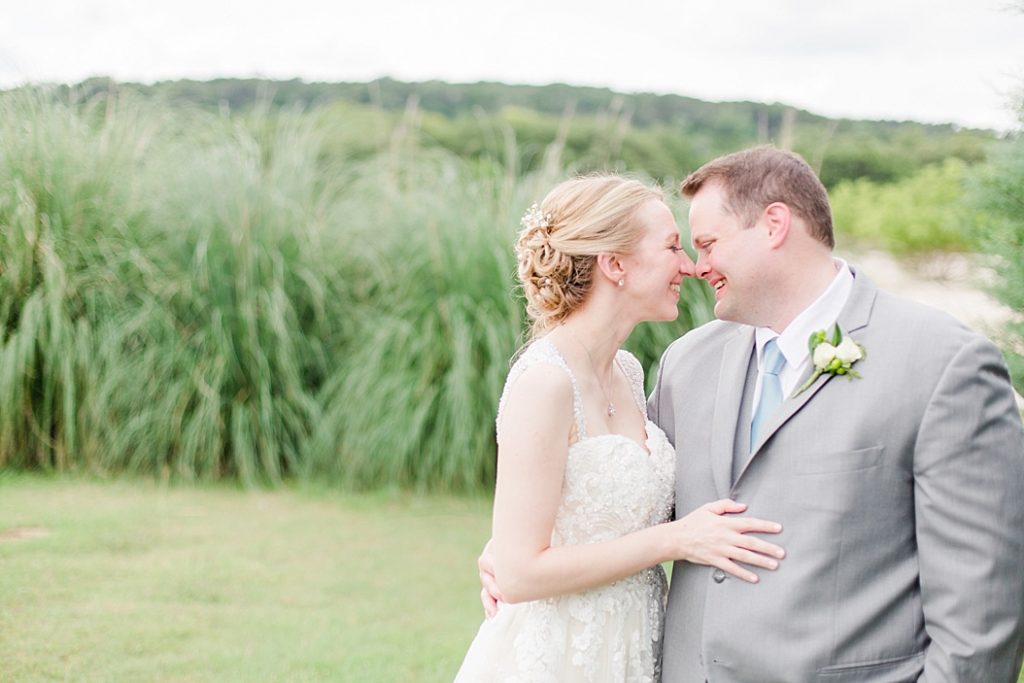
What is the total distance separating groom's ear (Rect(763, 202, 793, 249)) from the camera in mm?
2443

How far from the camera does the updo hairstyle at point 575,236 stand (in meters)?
2.70

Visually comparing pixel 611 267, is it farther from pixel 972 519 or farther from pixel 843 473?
pixel 972 519

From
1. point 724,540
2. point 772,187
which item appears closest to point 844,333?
point 772,187

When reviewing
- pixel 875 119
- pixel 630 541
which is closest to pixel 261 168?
pixel 630 541

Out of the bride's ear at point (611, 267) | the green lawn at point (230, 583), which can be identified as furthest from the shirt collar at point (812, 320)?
the green lawn at point (230, 583)

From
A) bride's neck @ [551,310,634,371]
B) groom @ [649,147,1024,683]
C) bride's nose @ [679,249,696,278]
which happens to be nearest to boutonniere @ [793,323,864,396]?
groom @ [649,147,1024,683]

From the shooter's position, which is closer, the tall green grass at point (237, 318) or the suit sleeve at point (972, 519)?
the suit sleeve at point (972, 519)

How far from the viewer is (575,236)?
271 cm

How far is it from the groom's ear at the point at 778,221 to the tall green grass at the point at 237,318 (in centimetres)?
425

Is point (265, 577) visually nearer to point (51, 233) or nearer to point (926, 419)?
point (51, 233)

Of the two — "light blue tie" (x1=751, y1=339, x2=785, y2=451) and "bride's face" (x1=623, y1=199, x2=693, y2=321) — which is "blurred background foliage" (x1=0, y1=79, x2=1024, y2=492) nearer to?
"bride's face" (x1=623, y1=199, x2=693, y2=321)

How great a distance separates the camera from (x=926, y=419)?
2127 millimetres

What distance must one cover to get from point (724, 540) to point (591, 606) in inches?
17.7

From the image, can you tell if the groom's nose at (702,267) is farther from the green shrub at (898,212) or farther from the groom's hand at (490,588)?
the green shrub at (898,212)
